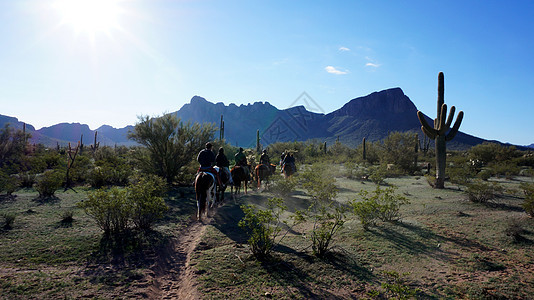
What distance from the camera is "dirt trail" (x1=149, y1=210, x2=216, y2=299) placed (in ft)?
14.2

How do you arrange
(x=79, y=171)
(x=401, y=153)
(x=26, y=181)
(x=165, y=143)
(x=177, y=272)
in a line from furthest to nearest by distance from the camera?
(x=401, y=153)
(x=79, y=171)
(x=165, y=143)
(x=26, y=181)
(x=177, y=272)

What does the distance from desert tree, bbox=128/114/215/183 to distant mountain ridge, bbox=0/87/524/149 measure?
118ft

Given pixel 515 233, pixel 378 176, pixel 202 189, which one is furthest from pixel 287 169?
pixel 515 233

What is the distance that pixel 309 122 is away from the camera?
107 meters

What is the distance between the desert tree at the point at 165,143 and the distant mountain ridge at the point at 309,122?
35.9 metres

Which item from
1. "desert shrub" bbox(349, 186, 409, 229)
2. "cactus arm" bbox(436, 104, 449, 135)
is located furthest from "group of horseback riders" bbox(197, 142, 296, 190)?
"cactus arm" bbox(436, 104, 449, 135)

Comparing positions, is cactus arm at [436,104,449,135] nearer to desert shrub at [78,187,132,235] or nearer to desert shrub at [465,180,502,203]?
desert shrub at [465,180,502,203]

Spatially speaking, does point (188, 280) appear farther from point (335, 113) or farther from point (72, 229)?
point (335, 113)

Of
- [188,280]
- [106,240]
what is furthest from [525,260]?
[106,240]

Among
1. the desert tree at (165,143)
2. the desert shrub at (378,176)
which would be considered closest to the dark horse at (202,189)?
the desert tree at (165,143)

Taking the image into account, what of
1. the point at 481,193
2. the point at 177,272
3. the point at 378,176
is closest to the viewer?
the point at 177,272

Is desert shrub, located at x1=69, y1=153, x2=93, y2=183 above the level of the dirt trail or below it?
above

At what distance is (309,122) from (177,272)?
104 meters

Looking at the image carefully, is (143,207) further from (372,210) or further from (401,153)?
(401,153)
